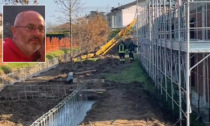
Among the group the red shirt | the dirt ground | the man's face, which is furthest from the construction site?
the man's face

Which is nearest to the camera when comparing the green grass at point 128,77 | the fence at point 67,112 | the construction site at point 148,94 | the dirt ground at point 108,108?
the fence at point 67,112

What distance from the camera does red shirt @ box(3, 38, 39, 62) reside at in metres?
10.0

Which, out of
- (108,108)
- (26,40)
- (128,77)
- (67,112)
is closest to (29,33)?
(26,40)

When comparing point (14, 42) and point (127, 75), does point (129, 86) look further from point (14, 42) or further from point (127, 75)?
point (14, 42)

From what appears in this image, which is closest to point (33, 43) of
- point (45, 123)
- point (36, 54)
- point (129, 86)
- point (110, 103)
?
point (36, 54)

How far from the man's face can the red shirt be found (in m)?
0.10

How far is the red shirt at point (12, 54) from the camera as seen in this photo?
10013 mm

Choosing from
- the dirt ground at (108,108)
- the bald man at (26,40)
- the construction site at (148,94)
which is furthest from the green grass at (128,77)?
the bald man at (26,40)

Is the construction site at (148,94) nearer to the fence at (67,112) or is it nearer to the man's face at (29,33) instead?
the fence at (67,112)

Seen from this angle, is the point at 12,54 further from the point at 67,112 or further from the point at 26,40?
the point at 67,112

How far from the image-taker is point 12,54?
10.2 meters

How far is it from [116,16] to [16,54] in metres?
62.3

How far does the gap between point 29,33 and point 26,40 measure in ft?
0.57

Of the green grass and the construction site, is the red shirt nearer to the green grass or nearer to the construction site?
the construction site
